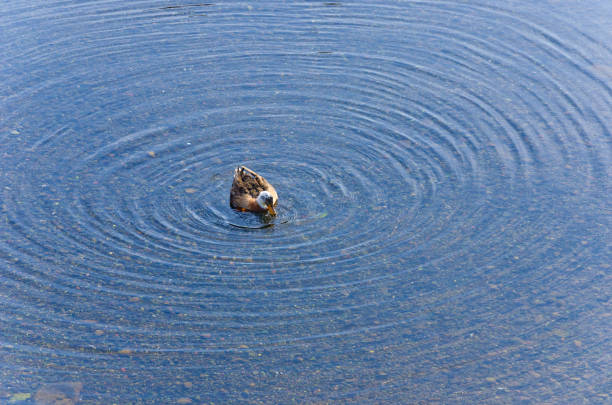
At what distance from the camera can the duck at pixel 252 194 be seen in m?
12.3

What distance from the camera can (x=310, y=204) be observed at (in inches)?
496

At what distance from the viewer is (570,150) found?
13.9 meters

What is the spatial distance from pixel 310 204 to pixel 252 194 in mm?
1086

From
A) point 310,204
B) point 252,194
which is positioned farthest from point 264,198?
point 310,204

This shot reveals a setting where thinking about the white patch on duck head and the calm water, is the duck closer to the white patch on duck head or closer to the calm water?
the white patch on duck head

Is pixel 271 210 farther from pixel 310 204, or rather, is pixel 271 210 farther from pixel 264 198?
pixel 310 204

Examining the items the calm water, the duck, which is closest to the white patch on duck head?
the duck

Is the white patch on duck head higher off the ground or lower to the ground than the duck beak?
higher

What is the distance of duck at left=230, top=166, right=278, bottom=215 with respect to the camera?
1227 cm

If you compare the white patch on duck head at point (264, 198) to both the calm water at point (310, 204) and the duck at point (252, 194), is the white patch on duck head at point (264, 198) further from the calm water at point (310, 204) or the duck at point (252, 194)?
the calm water at point (310, 204)

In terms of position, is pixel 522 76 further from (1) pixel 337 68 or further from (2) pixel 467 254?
(2) pixel 467 254

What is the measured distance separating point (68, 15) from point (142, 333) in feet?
40.1

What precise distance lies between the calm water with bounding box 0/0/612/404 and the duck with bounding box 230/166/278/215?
30 centimetres

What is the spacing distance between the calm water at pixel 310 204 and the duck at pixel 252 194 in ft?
0.97
